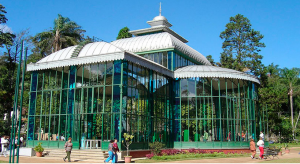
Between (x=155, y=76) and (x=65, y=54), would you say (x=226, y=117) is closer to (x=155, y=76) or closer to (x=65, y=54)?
(x=155, y=76)

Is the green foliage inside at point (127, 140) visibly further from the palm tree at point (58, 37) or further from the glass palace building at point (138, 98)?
the palm tree at point (58, 37)

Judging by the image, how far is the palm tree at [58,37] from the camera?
38.9m

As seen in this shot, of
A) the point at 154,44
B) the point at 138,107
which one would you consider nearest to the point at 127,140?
the point at 138,107

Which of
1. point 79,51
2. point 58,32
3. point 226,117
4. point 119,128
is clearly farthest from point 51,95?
point 58,32

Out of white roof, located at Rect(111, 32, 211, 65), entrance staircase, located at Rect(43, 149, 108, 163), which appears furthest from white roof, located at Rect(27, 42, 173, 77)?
entrance staircase, located at Rect(43, 149, 108, 163)

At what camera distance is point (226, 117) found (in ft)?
88.2

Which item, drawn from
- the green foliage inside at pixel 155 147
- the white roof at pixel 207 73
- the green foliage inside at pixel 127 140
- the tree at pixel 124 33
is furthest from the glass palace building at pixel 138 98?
the tree at pixel 124 33

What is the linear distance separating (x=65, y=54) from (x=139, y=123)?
8.30 m

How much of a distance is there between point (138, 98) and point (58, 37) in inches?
828

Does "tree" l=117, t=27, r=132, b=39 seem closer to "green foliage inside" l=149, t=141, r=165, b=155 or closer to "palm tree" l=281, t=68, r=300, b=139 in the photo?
"palm tree" l=281, t=68, r=300, b=139

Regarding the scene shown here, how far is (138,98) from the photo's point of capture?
22.1m

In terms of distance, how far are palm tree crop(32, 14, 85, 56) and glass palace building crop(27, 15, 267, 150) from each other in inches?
513

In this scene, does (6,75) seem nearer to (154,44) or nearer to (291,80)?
(154,44)

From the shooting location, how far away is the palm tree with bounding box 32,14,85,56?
38938 millimetres
